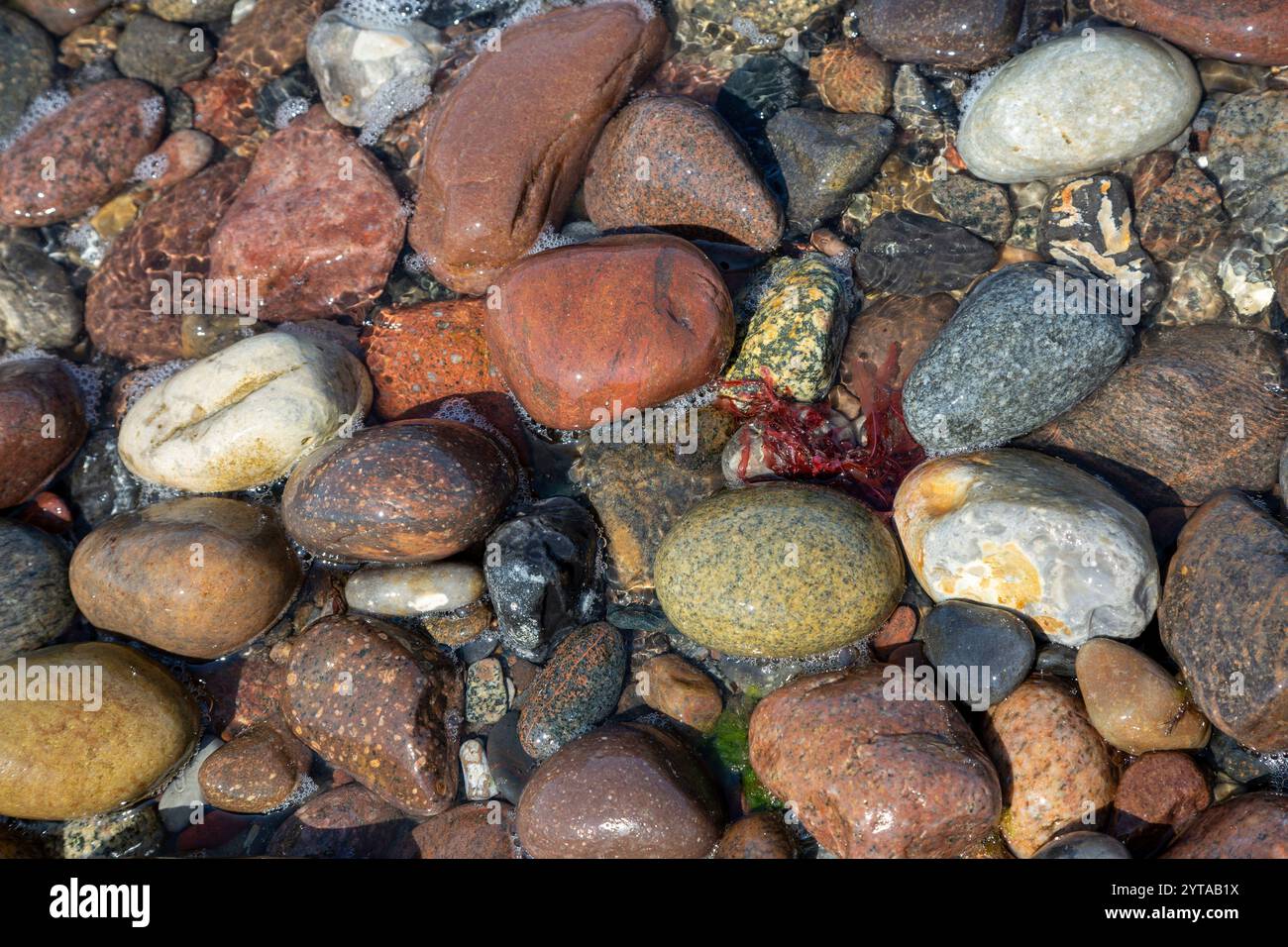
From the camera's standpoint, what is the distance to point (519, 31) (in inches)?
244

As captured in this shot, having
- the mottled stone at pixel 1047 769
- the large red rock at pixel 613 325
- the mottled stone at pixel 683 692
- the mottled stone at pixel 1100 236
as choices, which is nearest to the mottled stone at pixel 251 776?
the mottled stone at pixel 683 692

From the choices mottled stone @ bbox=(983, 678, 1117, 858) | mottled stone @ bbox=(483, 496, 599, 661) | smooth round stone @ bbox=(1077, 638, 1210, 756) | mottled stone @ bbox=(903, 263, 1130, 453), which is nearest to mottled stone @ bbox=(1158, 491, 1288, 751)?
smooth round stone @ bbox=(1077, 638, 1210, 756)

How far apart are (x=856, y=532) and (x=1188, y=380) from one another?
7.82ft

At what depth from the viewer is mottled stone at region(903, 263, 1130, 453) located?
4.87 meters

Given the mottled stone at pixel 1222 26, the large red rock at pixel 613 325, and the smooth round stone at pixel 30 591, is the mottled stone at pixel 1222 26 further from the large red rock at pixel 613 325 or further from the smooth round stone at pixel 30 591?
the smooth round stone at pixel 30 591

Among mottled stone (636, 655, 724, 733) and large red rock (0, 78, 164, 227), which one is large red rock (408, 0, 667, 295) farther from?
mottled stone (636, 655, 724, 733)

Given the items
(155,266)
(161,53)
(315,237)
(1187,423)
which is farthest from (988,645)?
(161,53)

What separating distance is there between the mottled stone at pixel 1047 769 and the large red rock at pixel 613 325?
8.96 ft

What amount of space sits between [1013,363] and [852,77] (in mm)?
2671

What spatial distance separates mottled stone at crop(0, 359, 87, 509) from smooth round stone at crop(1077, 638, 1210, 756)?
6.81 metres

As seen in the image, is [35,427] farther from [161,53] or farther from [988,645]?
[988,645]

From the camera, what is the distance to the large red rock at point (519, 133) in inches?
227

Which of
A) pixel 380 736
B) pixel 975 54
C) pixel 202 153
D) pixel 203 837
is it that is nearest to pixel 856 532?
pixel 380 736

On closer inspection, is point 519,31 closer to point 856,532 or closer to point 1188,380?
point 856,532
